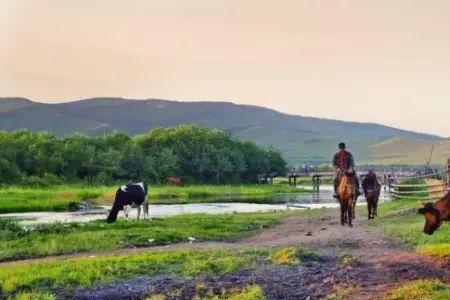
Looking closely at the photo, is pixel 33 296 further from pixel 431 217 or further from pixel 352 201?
pixel 352 201

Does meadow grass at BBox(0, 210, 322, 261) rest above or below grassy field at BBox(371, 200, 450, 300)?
below

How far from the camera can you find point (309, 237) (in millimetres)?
20625

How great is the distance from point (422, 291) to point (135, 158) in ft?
276

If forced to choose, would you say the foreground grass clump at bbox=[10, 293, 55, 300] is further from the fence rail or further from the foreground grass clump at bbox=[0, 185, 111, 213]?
the foreground grass clump at bbox=[0, 185, 111, 213]

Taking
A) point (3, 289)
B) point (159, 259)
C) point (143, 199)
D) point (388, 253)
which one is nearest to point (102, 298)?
point (3, 289)

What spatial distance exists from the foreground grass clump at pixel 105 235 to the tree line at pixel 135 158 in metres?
53.6

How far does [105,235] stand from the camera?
22.5 metres

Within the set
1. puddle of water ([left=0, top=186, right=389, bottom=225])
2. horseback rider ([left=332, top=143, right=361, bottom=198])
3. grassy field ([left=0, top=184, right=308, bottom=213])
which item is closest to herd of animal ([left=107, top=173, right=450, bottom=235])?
horseback rider ([left=332, top=143, right=361, bottom=198])

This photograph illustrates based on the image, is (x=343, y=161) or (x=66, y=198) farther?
(x=66, y=198)

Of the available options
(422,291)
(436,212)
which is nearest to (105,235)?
(436,212)

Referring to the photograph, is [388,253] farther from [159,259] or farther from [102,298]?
[102,298]

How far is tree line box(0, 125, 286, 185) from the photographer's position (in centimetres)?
8388

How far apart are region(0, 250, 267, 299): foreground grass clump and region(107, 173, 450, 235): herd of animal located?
12.6 feet

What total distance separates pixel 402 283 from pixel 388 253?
11.9 feet
